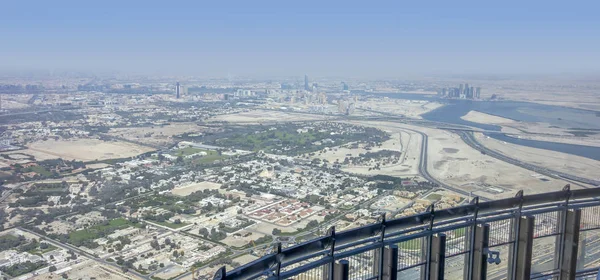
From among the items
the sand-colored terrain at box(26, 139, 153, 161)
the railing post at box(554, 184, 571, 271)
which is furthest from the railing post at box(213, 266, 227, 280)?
the sand-colored terrain at box(26, 139, 153, 161)

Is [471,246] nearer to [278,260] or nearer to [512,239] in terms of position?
[512,239]

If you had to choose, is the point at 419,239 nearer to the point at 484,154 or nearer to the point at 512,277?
the point at 512,277

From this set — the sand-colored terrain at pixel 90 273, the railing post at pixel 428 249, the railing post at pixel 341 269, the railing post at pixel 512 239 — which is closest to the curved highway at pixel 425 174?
the sand-colored terrain at pixel 90 273

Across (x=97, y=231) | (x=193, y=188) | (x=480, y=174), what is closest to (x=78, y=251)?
(x=97, y=231)

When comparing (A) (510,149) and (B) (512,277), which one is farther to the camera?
(A) (510,149)

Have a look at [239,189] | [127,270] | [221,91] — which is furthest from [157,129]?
[221,91]

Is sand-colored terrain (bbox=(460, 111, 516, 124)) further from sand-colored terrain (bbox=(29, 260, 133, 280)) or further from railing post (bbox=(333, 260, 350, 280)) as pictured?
railing post (bbox=(333, 260, 350, 280))
